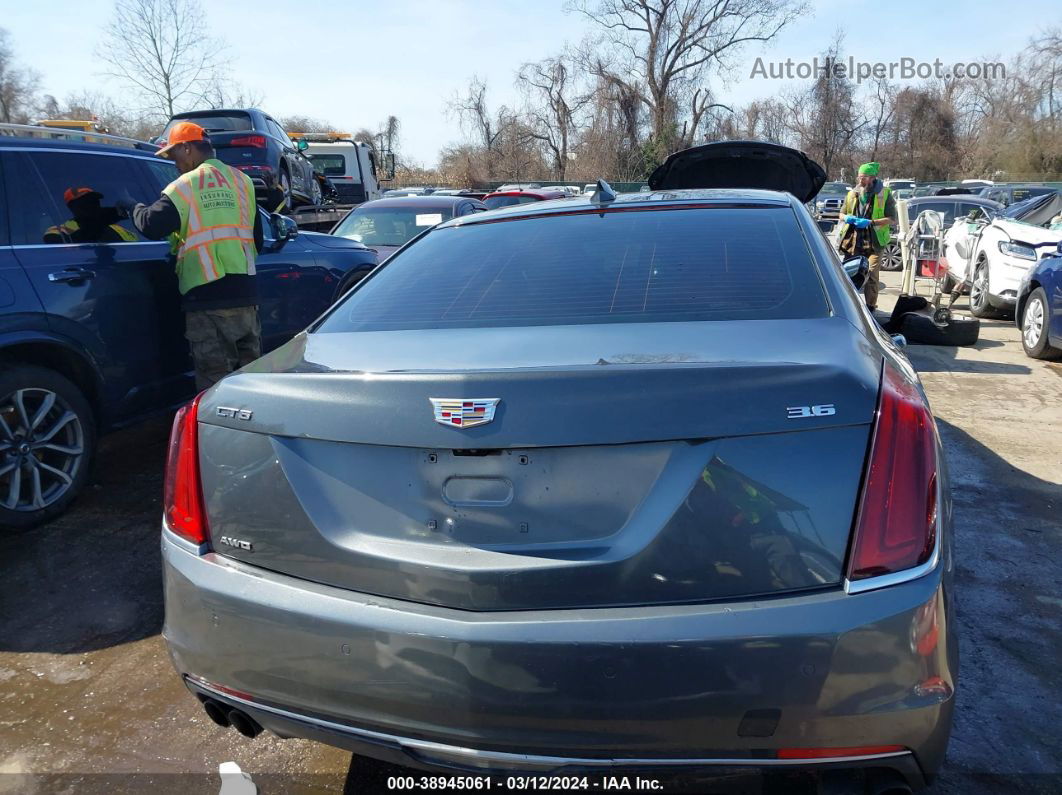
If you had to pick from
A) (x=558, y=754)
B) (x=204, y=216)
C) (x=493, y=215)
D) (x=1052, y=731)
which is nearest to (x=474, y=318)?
(x=493, y=215)

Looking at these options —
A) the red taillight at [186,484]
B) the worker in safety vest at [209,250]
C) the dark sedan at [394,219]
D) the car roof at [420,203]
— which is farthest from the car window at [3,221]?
the car roof at [420,203]

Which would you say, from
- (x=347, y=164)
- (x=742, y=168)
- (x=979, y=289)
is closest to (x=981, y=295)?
(x=979, y=289)

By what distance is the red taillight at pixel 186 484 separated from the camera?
2.08 metres

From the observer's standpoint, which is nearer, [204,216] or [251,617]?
[251,617]

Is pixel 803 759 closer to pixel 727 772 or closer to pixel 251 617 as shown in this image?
pixel 727 772

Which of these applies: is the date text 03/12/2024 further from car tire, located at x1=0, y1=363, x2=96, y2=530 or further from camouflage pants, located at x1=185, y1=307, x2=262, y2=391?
camouflage pants, located at x1=185, y1=307, x2=262, y2=391

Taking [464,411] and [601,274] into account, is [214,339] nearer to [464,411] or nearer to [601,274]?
[601,274]

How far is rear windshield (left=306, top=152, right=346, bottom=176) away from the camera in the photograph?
67.5 feet

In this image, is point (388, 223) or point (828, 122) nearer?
point (388, 223)

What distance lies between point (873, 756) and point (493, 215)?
2.34 metres

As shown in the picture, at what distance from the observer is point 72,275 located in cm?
420

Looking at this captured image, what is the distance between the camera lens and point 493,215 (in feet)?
10.6

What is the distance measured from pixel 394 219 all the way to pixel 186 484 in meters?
7.58

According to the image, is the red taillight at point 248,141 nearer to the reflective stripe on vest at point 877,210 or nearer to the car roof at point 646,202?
the reflective stripe on vest at point 877,210
